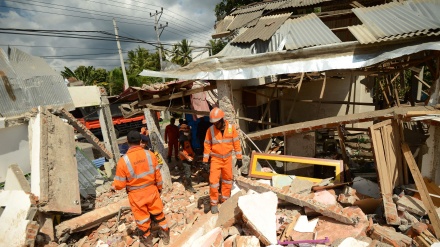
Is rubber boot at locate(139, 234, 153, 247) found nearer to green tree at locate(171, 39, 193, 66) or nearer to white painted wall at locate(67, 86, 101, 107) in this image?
white painted wall at locate(67, 86, 101, 107)

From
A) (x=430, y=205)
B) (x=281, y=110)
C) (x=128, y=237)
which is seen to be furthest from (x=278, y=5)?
(x=128, y=237)

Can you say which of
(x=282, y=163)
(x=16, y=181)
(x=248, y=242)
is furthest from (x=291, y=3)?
(x=16, y=181)

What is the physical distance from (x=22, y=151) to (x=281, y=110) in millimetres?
8025

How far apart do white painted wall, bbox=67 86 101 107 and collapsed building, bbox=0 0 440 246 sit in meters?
0.96

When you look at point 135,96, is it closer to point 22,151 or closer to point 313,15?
point 22,151

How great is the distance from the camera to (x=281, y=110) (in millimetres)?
8969

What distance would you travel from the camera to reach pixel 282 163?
5.62 meters

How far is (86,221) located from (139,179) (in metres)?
2.19

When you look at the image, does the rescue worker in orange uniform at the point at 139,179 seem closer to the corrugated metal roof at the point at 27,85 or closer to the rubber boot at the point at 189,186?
the rubber boot at the point at 189,186

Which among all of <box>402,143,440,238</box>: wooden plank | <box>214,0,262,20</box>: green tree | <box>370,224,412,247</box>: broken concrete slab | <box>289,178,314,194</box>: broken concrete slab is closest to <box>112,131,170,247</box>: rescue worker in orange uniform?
<box>289,178,314,194</box>: broken concrete slab

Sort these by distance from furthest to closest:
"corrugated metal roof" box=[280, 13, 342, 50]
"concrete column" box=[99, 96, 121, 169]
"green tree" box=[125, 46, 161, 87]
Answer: "green tree" box=[125, 46, 161, 87] < "concrete column" box=[99, 96, 121, 169] < "corrugated metal roof" box=[280, 13, 342, 50]

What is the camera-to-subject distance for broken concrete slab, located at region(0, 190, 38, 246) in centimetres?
353

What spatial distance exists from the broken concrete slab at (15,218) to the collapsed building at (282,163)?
2 cm

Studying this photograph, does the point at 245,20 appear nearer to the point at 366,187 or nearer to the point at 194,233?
the point at 366,187
